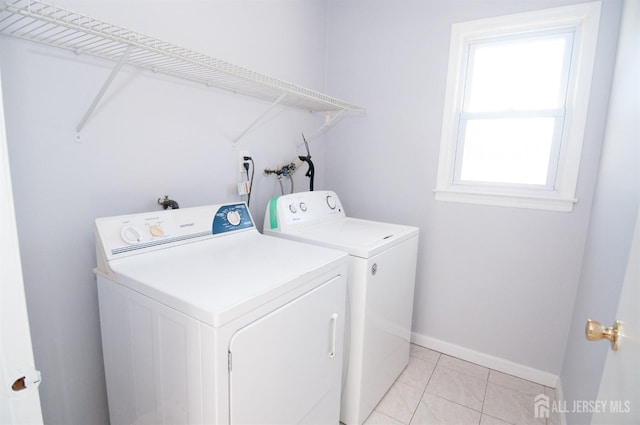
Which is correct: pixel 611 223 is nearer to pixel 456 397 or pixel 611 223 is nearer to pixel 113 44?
pixel 456 397

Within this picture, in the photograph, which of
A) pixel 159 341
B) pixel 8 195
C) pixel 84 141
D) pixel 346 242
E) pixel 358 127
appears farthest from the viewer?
pixel 358 127

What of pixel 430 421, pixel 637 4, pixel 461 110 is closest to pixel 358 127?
pixel 461 110

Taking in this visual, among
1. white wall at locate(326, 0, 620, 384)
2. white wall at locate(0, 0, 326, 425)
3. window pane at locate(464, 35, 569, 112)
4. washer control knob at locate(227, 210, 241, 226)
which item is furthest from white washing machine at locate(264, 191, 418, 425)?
window pane at locate(464, 35, 569, 112)

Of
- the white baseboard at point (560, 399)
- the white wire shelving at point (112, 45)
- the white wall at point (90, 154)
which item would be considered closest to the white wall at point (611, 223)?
the white baseboard at point (560, 399)

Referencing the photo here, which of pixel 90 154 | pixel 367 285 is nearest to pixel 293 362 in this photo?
pixel 367 285

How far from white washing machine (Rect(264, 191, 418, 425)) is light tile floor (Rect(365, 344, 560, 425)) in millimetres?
91

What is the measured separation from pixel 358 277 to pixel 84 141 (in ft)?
4.23

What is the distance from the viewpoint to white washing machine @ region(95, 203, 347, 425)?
0.91m

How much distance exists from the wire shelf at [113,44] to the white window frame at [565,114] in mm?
1061

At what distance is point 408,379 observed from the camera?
82.4 inches

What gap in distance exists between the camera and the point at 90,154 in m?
1.28

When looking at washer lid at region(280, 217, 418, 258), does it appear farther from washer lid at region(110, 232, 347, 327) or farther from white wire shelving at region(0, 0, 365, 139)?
white wire shelving at region(0, 0, 365, 139)

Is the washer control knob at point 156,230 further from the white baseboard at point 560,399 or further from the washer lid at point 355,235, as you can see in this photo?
the white baseboard at point 560,399

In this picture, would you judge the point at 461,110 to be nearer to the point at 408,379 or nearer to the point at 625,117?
the point at 625,117
